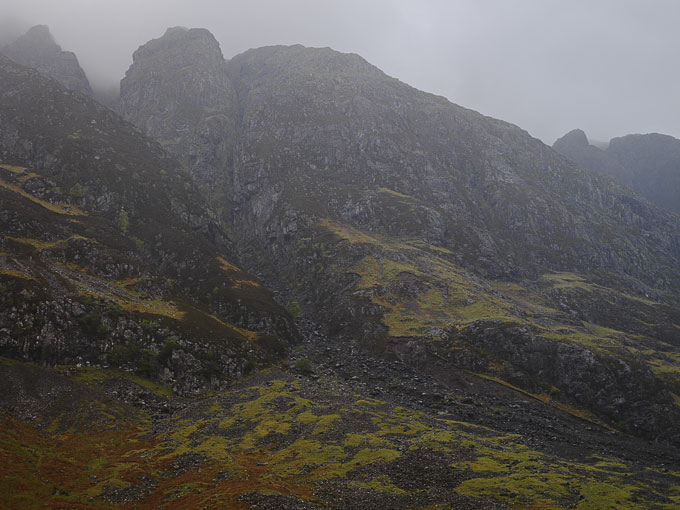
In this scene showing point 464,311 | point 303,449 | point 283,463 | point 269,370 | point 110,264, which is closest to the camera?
point 283,463

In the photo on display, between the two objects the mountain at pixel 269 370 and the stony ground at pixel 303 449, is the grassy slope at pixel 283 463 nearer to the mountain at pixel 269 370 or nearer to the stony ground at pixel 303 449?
the stony ground at pixel 303 449

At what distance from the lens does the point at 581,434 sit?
8656 centimetres

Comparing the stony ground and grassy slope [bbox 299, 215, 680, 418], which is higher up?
grassy slope [bbox 299, 215, 680, 418]

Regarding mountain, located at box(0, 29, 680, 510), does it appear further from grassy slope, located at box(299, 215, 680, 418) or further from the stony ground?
grassy slope, located at box(299, 215, 680, 418)

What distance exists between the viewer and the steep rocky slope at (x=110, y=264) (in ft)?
276

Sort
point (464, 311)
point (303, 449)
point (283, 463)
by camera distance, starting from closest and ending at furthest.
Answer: point (283, 463) < point (303, 449) < point (464, 311)

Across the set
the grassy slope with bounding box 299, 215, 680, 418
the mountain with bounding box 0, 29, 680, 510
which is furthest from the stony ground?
the grassy slope with bounding box 299, 215, 680, 418

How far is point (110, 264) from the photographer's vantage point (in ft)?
378

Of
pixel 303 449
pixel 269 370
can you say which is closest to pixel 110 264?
pixel 269 370

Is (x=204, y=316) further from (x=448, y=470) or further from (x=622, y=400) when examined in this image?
(x=622, y=400)

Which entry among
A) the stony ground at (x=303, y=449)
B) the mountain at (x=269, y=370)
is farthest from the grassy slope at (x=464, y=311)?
the stony ground at (x=303, y=449)

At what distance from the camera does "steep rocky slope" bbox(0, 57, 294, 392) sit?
84062 millimetres

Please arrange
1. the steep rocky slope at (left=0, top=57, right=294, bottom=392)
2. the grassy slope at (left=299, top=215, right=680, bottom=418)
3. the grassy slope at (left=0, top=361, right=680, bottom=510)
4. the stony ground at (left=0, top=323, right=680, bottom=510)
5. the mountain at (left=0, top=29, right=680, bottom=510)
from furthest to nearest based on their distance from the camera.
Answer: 1. the grassy slope at (left=299, top=215, right=680, bottom=418)
2. the steep rocky slope at (left=0, top=57, right=294, bottom=392)
3. the mountain at (left=0, top=29, right=680, bottom=510)
4. the stony ground at (left=0, top=323, right=680, bottom=510)
5. the grassy slope at (left=0, top=361, right=680, bottom=510)

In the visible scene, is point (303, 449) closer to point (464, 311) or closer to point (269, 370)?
point (269, 370)
